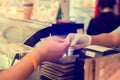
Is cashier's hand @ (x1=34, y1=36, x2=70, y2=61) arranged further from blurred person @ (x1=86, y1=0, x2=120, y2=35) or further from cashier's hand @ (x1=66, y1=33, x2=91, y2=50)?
blurred person @ (x1=86, y1=0, x2=120, y2=35)

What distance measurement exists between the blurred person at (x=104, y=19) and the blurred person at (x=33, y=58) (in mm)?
1620

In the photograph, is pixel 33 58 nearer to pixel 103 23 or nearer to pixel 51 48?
pixel 51 48

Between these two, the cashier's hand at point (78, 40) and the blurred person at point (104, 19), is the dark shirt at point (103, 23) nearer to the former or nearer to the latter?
the blurred person at point (104, 19)

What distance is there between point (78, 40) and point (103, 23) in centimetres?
144

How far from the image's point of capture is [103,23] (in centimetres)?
248

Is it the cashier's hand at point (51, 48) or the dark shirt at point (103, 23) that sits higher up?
the cashier's hand at point (51, 48)

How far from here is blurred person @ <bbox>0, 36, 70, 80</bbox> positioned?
31.1 inches

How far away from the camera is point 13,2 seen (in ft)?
6.76

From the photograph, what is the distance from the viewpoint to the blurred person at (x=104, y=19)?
2.43 meters

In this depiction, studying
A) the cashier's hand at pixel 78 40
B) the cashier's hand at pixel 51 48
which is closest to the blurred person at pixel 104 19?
the cashier's hand at pixel 78 40

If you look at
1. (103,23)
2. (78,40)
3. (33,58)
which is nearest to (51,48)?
(33,58)

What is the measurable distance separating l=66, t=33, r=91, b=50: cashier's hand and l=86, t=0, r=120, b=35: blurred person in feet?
4.38

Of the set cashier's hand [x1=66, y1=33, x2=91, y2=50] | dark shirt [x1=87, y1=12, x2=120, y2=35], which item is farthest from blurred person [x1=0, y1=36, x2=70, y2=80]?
dark shirt [x1=87, y1=12, x2=120, y2=35]

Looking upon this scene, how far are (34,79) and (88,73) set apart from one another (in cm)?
36
